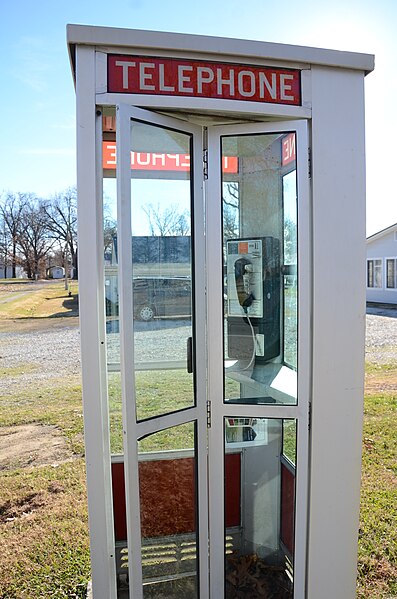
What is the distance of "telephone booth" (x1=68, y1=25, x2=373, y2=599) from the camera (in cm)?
202

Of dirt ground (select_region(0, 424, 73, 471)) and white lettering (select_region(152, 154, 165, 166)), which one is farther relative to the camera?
dirt ground (select_region(0, 424, 73, 471))

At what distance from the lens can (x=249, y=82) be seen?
212 cm

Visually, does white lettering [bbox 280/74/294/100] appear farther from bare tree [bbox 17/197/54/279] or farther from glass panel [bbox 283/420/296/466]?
bare tree [bbox 17/197/54/279]

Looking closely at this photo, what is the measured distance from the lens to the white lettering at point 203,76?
2.08 metres

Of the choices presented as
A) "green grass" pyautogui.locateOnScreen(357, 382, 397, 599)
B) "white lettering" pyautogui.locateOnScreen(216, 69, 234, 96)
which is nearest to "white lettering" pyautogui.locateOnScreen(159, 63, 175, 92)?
"white lettering" pyautogui.locateOnScreen(216, 69, 234, 96)

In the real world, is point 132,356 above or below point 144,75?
below

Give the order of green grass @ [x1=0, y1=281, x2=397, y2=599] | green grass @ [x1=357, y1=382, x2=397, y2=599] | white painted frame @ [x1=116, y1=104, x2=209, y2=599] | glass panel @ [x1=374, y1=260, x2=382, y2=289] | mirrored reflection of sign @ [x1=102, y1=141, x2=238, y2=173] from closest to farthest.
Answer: white painted frame @ [x1=116, y1=104, x2=209, y2=599] < mirrored reflection of sign @ [x1=102, y1=141, x2=238, y2=173] < green grass @ [x1=0, y1=281, x2=397, y2=599] < green grass @ [x1=357, y1=382, x2=397, y2=599] < glass panel @ [x1=374, y1=260, x2=382, y2=289]

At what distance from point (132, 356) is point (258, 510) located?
1.30 meters

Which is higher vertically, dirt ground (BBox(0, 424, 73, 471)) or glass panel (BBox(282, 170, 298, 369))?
glass panel (BBox(282, 170, 298, 369))

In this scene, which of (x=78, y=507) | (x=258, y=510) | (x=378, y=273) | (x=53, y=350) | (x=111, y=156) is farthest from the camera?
(x=378, y=273)

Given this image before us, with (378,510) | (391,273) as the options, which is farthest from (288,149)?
(391,273)

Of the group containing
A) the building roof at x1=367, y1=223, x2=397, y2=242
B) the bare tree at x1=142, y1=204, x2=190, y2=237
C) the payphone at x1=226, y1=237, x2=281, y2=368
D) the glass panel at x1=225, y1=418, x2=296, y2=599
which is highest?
the building roof at x1=367, y1=223, x2=397, y2=242

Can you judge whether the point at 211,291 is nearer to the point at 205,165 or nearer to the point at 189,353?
the point at 189,353

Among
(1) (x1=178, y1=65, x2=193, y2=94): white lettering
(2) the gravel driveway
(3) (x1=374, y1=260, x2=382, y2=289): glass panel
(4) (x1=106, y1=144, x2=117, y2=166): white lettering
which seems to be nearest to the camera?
(1) (x1=178, y1=65, x2=193, y2=94): white lettering
